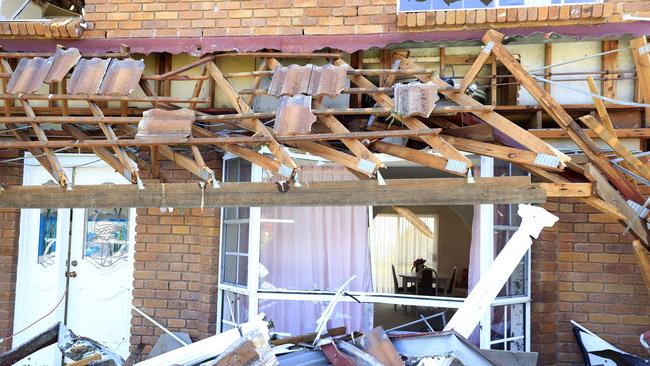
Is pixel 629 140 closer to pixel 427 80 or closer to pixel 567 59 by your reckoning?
pixel 567 59

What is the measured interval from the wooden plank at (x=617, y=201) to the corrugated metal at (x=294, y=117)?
1936mm

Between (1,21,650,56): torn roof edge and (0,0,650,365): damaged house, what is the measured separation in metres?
0.02

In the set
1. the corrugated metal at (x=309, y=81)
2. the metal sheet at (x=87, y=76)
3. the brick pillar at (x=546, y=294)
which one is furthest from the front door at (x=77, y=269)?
the brick pillar at (x=546, y=294)

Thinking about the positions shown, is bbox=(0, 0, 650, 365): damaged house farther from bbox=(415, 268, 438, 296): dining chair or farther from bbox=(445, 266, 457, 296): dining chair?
bbox=(415, 268, 438, 296): dining chair

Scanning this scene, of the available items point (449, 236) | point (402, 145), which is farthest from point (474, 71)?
point (449, 236)

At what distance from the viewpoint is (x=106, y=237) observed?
628cm

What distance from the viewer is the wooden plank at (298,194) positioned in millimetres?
3699

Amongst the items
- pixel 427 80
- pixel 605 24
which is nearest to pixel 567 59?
pixel 605 24

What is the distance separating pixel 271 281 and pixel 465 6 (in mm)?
3189

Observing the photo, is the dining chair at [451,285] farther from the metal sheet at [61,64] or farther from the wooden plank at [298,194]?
the metal sheet at [61,64]

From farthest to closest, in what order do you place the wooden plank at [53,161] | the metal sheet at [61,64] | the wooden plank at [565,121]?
the metal sheet at [61,64]
the wooden plank at [53,161]
the wooden plank at [565,121]

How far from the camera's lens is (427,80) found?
14.4ft

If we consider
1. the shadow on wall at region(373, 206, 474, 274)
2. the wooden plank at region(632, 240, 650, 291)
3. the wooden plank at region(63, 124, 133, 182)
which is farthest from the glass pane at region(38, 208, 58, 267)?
the shadow on wall at region(373, 206, 474, 274)

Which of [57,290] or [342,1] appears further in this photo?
[57,290]
